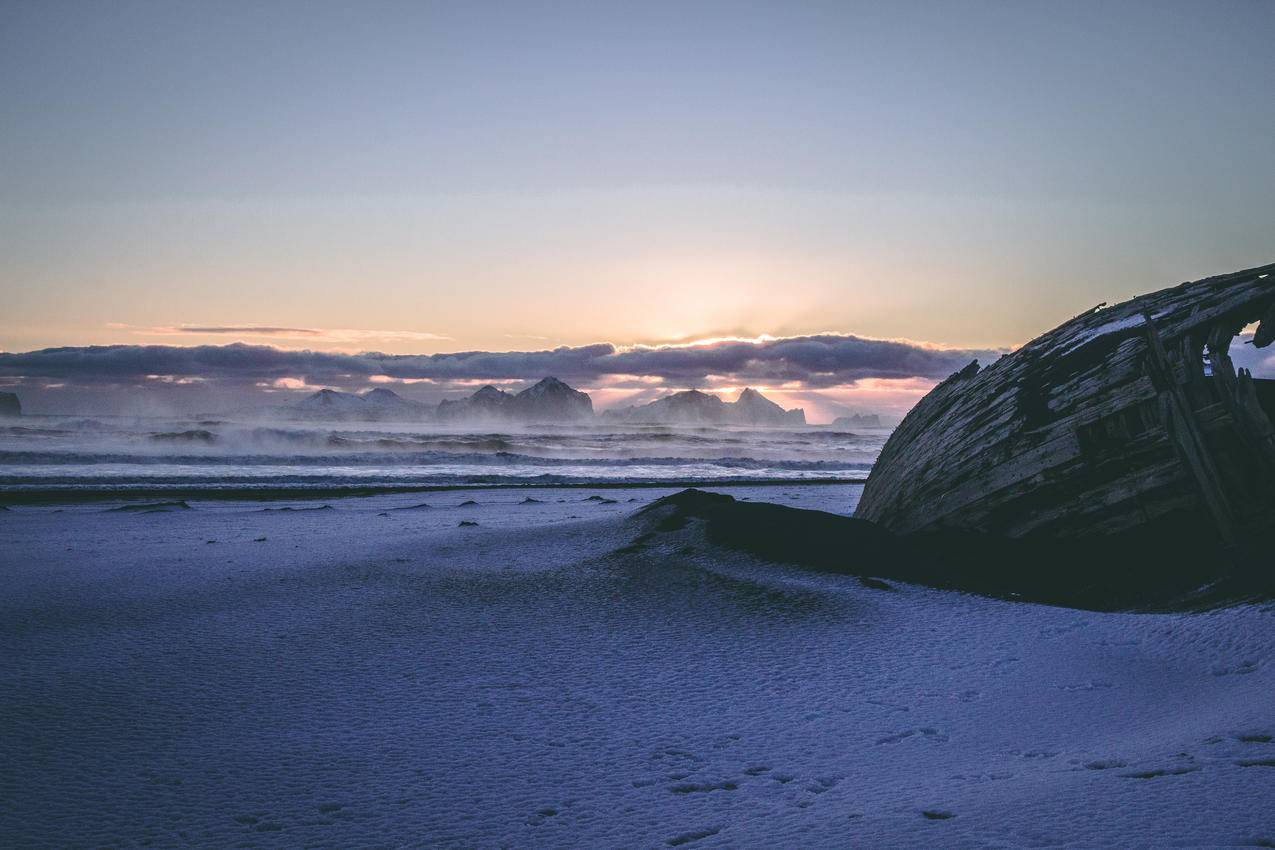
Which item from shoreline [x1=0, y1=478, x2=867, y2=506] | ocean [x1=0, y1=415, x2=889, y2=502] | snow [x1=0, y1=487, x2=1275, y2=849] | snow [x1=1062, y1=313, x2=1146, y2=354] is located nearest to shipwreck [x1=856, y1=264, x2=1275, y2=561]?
snow [x1=1062, y1=313, x2=1146, y2=354]

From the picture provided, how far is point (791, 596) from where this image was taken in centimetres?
679

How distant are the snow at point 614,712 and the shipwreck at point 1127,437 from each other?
137 cm

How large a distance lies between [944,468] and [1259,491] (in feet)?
9.95

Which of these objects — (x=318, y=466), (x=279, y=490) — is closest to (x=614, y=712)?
(x=279, y=490)

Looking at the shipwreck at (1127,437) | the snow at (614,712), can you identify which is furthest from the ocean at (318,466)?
the shipwreck at (1127,437)

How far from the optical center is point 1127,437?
23.3 feet

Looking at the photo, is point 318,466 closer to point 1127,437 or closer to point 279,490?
point 279,490

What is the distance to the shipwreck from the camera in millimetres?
6578

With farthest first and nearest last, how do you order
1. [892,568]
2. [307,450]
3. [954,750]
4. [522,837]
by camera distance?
[307,450] → [892,568] → [954,750] → [522,837]

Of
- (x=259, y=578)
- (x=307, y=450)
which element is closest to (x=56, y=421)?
(x=307, y=450)

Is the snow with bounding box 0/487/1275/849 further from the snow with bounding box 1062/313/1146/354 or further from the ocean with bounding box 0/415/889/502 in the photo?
the ocean with bounding box 0/415/889/502

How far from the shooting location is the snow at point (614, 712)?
9.91 feet

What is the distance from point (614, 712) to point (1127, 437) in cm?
567

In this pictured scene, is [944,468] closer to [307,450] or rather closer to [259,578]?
[259,578]
